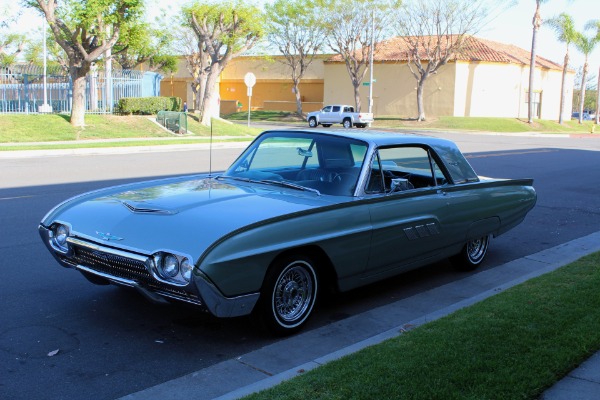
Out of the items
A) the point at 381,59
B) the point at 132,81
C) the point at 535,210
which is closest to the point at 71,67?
the point at 132,81

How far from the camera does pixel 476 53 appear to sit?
181 ft

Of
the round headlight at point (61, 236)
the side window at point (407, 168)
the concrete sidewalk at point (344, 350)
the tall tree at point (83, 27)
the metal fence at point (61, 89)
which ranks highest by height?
the tall tree at point (83, 27)

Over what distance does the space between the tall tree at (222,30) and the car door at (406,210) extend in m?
28.4

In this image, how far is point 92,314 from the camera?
17.5 feet

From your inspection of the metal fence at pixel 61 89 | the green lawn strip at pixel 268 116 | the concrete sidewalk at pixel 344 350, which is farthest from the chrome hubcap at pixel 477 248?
the green lawn strip at pixel 268 116

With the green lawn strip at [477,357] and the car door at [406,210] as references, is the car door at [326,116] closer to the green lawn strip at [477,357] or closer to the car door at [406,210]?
the car door at [406,210]

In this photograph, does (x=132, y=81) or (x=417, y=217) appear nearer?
(x=417, y=217)

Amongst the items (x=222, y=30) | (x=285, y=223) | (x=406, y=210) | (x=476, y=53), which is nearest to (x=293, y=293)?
(x=285, y=223)

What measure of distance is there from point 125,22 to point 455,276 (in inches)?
891

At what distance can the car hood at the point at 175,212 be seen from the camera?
443cm

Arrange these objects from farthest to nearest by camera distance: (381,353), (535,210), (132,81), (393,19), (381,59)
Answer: (381,59), (393,19), (132,81), (535,210), (381,353)

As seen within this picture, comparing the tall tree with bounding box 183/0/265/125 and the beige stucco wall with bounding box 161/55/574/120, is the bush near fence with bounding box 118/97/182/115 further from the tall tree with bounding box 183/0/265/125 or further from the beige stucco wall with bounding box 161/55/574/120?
the beige stucco wall with bounding box 161/55/574/120

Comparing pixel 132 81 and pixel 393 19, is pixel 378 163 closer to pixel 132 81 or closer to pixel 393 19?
pixel 132 81

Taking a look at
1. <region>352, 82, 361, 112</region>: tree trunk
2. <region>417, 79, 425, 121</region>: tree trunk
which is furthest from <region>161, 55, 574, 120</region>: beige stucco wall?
<region>352, 82, 361, 112</region>: tree trunk
